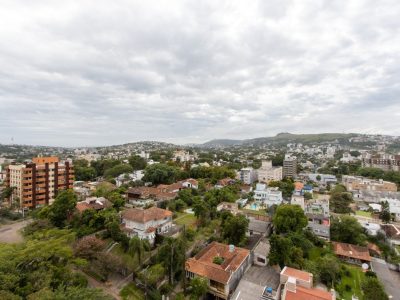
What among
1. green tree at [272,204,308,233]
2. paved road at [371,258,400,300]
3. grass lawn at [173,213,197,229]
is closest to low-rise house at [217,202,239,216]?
grass lawn at [173,213,197,229]

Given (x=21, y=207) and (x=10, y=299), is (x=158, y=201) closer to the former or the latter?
(x=21, y=207)

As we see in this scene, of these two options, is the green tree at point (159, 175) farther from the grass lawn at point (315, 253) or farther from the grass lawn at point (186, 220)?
the grass lawn at point (315, 253)

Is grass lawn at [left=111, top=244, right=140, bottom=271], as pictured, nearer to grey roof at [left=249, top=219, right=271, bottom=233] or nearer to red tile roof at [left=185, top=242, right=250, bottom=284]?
red tile roof at [left=185, top=242, right=250, bottom=284]

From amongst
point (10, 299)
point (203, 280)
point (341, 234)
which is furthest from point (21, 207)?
point (341, 234)

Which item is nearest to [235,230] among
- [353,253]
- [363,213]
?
[353,253]

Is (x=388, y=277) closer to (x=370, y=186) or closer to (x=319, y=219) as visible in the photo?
(x=319, y=219)
